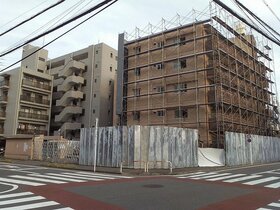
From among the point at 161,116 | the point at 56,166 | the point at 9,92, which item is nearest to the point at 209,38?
the point at 161,116

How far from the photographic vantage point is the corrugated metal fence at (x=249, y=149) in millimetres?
25561

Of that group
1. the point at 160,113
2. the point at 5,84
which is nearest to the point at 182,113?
the point at 160,113

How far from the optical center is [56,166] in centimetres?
2191

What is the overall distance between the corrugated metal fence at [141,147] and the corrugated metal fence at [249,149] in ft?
14.6

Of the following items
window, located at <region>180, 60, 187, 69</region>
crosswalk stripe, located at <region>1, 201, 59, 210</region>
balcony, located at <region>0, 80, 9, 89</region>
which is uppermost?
balcony, located at <region>0, 80, 9, 89</region>

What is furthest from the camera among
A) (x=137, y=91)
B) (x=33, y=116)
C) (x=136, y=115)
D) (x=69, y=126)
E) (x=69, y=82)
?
(x=69, y=82)

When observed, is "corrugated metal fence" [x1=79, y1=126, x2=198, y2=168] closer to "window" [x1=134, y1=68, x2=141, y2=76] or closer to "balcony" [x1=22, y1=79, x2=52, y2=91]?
"window" [x1=134, y1=68, x2=141, y2=76]

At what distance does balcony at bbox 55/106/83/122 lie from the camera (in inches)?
1928

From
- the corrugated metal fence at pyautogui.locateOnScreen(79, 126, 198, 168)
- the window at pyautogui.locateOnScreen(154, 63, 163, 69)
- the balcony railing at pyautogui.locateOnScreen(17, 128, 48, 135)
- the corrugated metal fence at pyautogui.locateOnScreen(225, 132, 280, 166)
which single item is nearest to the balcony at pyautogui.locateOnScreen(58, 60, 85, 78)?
the balcony railing at pyautogui.locateOnScreen(17, 128, 48, 135)

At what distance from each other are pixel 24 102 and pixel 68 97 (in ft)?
22.4

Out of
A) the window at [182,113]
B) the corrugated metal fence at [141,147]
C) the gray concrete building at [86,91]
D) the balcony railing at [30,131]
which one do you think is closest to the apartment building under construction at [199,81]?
the window at [182,113]

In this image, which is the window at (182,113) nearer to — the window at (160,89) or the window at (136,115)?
the window at (160,89)

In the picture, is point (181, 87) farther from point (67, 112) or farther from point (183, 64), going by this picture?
point (67, 112)

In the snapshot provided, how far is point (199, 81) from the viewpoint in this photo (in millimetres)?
31203
